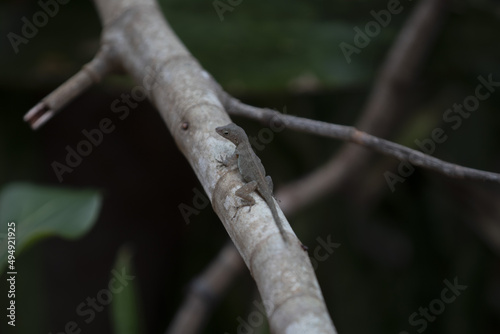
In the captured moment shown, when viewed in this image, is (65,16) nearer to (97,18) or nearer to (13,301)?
(97,18)

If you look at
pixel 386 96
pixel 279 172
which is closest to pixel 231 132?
pixel 386 96

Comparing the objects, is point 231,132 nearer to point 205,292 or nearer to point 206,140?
point 206,140

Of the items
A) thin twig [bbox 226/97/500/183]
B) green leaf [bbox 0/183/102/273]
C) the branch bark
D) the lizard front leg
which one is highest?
the branch bark

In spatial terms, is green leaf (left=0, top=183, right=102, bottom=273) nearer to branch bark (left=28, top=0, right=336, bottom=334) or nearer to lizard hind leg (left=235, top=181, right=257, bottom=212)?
branch bark (left=28, top=0, right=336, bottom=334)

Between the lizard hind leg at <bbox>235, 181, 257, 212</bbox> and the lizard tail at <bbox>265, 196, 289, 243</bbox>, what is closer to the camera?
the lizard tail at <bbox>265, 196, 289, 243</bbox>

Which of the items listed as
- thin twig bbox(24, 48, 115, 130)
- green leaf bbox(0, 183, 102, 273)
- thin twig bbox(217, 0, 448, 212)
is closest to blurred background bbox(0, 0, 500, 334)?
green leaf bbox(0, 183, 102, 273)

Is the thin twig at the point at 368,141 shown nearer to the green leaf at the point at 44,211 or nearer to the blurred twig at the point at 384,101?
the green leaf at the point at 44,211
